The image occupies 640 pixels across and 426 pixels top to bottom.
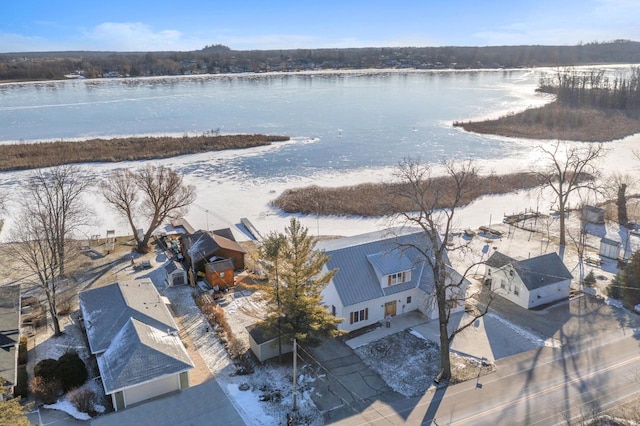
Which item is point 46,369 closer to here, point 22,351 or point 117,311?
point 22,351

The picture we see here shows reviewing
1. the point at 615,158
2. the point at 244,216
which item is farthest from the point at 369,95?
the point at 244,216

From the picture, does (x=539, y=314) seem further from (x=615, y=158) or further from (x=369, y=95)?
(x=369, y=95)

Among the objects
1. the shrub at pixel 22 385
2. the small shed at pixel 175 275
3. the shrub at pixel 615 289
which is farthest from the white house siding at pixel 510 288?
the shrub at pixel 22 385

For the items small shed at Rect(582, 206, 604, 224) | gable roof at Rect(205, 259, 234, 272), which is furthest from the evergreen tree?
gable roof at Rect(205, 259, 234, 272)

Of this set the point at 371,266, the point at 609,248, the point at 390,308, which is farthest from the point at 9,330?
the point at 609,248

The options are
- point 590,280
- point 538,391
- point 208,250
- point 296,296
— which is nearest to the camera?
point 538,391

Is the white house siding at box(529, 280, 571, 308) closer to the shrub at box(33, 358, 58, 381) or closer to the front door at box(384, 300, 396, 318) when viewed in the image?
the front door at box(384, 300, 396, 318)
